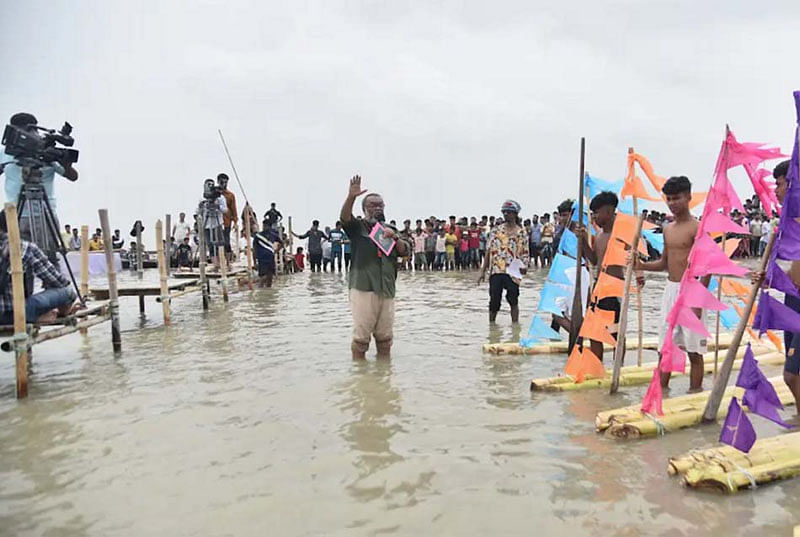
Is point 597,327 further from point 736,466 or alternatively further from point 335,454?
point 335,454

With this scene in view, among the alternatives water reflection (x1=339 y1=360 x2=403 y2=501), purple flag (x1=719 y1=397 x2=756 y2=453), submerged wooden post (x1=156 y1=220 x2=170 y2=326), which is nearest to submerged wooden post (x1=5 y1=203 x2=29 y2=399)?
water reflection (x1=339 y1=360 x2=403 y2=501)

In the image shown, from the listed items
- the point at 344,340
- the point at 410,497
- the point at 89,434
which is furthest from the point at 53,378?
the point at 410,497

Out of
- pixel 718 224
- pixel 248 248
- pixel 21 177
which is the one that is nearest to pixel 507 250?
pixel 718 224

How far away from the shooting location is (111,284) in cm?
743

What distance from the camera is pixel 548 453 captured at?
155 inches

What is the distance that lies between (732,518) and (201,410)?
3857 millimetres

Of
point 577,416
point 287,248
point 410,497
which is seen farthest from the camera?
point 287,248

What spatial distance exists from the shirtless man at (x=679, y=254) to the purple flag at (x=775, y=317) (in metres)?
1.17

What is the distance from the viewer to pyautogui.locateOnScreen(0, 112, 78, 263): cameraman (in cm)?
653

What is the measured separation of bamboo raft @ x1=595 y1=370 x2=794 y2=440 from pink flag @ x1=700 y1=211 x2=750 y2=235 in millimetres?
1288

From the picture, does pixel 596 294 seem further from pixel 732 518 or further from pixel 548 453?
pixel 732 518

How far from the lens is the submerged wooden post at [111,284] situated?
7457 mm

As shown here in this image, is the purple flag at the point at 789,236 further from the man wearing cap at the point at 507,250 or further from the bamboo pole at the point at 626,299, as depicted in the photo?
the man wearing cap at the point at 507,250

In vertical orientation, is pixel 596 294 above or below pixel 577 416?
above
